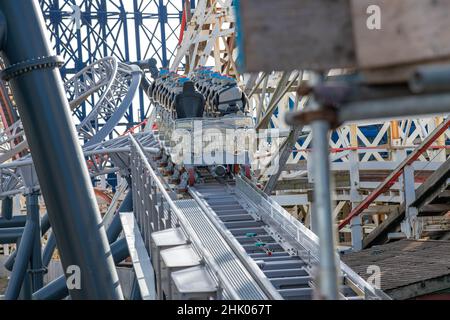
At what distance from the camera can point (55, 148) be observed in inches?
302

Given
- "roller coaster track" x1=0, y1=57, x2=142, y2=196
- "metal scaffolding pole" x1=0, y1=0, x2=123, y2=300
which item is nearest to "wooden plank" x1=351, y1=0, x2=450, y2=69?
"metal scaffolding pole" x1=0, y1=0, x2=123, y2=300

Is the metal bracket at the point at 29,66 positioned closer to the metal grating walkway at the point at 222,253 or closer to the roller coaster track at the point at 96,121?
the metal grating walkway at the point at 222,253

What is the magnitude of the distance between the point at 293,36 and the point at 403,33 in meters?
0.41

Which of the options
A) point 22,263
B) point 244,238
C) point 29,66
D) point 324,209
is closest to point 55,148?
point 29,66

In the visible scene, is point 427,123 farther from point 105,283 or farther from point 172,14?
point 172,14

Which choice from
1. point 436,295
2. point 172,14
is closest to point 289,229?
point 436,295

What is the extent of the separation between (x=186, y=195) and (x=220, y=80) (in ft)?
12.8

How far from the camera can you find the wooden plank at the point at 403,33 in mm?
3359

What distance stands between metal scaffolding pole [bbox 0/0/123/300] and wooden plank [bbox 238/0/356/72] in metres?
4.48

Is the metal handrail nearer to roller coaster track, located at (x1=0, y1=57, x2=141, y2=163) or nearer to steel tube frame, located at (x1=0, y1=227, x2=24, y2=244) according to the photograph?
steel tube frame, located at (x1=0, y1=227, x2=24, y2=244)

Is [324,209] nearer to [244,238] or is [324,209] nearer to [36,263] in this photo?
[244,238]

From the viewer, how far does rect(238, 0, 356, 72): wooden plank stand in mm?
3412

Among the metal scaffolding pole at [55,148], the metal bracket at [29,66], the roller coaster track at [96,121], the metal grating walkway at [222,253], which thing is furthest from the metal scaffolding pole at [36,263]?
the metal bracket at [29,66]

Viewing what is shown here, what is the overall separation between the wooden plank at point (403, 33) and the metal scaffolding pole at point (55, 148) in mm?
4661
